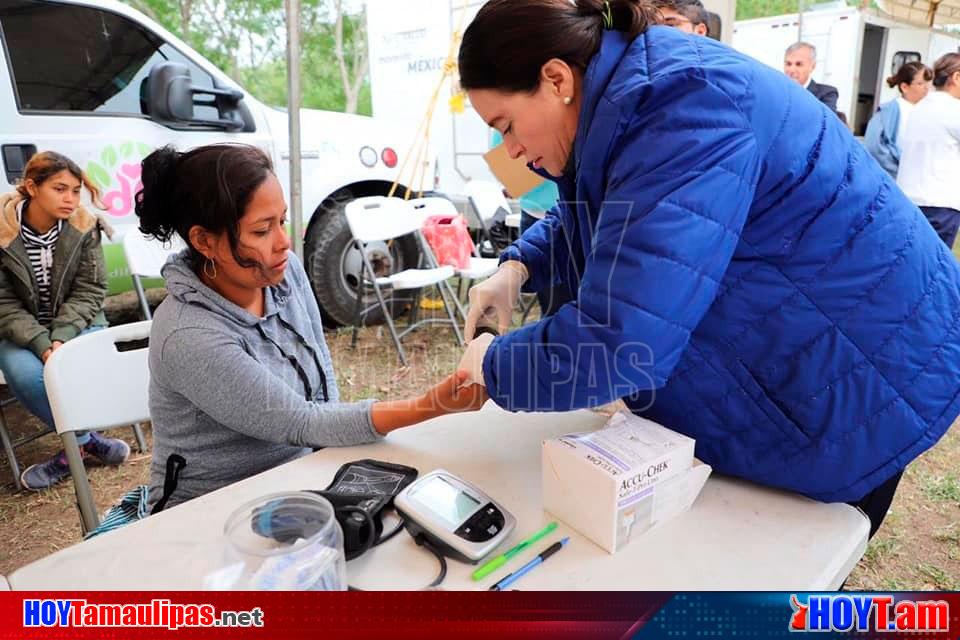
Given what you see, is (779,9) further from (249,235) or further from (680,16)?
(249,235)

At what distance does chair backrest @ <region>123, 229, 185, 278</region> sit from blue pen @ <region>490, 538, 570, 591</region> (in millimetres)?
2627

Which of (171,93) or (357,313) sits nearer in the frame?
(171,93)

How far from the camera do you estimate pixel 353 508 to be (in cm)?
89

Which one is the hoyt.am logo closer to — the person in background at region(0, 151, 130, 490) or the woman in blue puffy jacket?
the woman in blue puffy jacket

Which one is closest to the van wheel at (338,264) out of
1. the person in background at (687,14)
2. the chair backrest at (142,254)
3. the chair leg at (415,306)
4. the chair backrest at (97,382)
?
the chair leg at (415,306)

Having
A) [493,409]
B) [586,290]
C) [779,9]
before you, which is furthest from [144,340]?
[779,9]

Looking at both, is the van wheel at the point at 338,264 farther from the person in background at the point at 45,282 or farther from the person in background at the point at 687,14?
the person in background at the point at 687,14

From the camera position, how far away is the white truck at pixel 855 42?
6.87 m

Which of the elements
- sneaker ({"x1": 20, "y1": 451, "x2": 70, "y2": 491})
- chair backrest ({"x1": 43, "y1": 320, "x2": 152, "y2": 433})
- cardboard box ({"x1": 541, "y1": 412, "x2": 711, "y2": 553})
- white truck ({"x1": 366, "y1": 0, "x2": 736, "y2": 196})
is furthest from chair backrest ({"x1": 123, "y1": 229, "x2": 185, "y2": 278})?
white truck ({"x1": 366, "y1": 0, "x2": 736, "y2": 196})

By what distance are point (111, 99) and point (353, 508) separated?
302 cm

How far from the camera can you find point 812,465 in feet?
2.94

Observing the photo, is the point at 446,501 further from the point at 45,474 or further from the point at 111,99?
the point at 111,99

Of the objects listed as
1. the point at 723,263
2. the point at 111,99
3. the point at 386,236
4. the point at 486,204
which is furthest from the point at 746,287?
the point at 486,204

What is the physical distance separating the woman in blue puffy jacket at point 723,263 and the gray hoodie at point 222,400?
1.61ft
